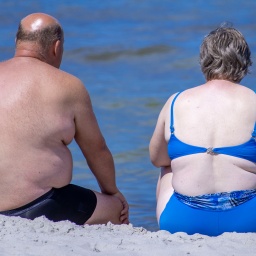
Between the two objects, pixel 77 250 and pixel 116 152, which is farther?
pixel 116 152

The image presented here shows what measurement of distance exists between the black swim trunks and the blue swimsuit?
53 centimetres

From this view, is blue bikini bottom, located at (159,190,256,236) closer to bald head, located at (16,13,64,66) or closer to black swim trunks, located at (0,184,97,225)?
black swim trunks, located at (0,184,97,225)

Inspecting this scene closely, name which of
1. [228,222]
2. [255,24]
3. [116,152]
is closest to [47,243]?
[228,222]

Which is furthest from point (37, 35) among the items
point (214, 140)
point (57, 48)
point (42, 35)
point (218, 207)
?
point (218, 207)

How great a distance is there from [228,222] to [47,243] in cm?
92

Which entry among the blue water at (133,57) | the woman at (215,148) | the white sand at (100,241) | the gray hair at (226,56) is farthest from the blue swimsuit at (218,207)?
the blue water at (133,57)

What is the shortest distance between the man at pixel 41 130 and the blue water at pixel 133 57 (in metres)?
1.78

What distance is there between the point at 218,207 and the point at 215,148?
0.96 ft

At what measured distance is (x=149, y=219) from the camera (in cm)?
634

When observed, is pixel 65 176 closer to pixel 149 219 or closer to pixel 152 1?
pixel 149 219

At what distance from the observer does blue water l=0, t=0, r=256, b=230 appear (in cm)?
781

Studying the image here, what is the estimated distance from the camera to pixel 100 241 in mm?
3957

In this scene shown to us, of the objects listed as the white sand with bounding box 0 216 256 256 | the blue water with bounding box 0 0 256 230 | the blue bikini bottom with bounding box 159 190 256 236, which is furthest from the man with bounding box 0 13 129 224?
the blue water with bounding box 0 0 256 230

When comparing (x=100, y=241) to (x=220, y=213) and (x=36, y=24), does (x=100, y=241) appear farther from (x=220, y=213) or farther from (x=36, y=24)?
(x=36, y=24)
